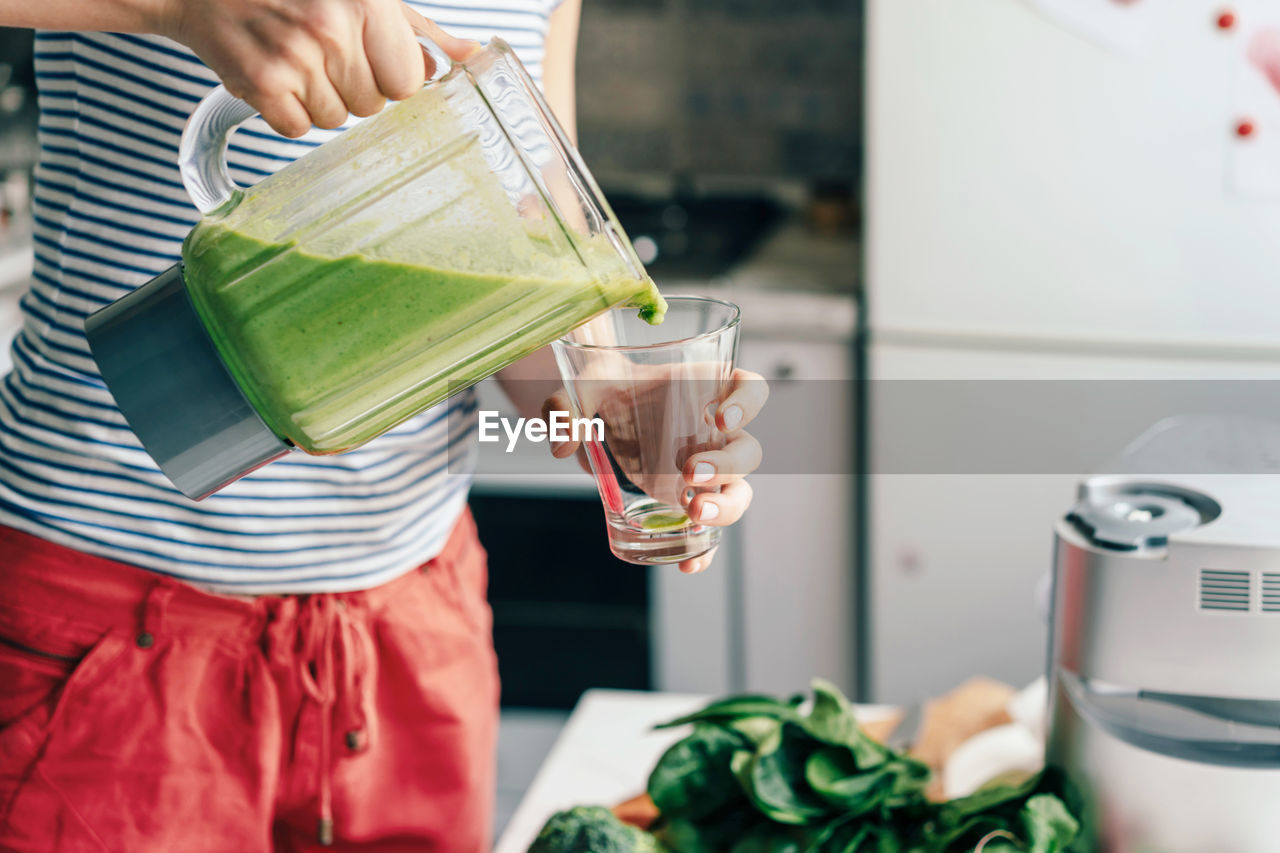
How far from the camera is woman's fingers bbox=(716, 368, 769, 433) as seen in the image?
618 millimetres

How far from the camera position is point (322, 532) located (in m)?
0.86

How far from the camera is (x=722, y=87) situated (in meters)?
2.51

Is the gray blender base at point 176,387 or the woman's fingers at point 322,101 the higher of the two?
the woman's fingers at point 322,101

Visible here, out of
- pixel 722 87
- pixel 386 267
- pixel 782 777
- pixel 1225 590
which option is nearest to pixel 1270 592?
pixel 1225 590

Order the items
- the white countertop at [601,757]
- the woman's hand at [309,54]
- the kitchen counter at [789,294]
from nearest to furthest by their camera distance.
Answer: the woman's hand at [309,54] < the white countertop at [601,757] < the kitchen counter at [789,294]

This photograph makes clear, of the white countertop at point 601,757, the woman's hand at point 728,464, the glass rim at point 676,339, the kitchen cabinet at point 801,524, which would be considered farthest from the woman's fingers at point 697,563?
the kitchen cabinet at point 801,524

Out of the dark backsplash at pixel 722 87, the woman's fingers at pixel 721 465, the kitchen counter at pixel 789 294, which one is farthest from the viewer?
the dark backsplash at pixel 722 87

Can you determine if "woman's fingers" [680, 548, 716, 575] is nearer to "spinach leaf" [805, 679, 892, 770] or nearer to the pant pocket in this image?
"spinach leaf" [805, 679, 892, 770]

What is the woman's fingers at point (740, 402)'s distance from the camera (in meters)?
0.62

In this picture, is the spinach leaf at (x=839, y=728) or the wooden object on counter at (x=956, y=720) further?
the wooden object on counter at (x=956, y=720)

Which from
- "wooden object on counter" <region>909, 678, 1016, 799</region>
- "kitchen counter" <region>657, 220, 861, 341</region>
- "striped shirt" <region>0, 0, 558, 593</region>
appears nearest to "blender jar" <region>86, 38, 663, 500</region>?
"striped shirt" <region>0, 0, 558, 593</region>

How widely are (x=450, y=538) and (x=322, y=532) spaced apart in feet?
0.47

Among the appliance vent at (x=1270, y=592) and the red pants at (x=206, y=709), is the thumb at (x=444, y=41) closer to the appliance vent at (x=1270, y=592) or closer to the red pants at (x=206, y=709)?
the red pants at (x=206, y=709)

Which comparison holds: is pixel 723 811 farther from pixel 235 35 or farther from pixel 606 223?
pixel 235 35
